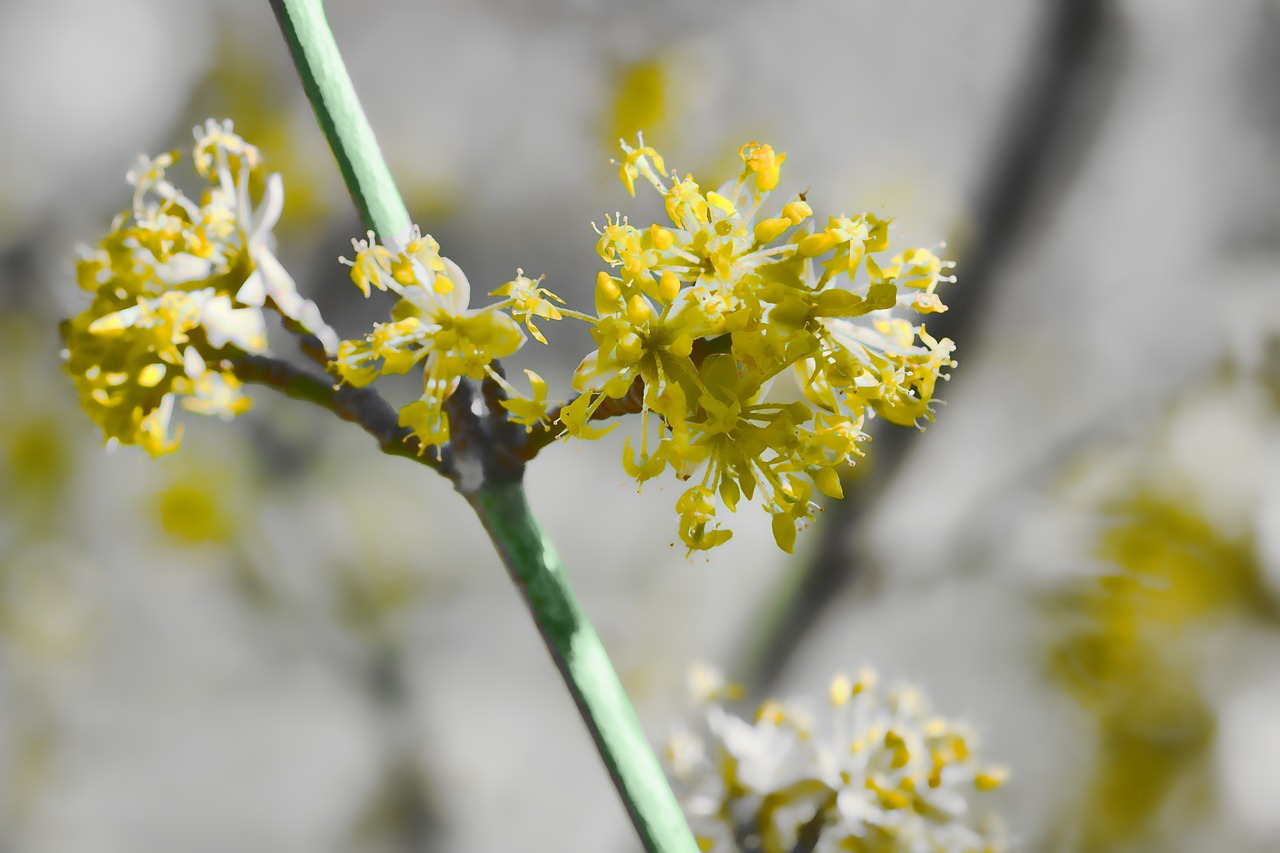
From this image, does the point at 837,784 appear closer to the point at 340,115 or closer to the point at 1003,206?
the point at 340,115

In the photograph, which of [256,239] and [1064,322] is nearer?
[256,239]

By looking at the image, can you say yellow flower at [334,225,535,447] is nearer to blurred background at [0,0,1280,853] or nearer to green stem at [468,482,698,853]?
green stem at [468,482,698,853]

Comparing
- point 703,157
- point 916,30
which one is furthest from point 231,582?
point 916,30

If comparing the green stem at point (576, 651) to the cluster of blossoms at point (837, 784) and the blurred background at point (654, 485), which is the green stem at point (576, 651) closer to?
the cluster of blossoms at point (837, 784)

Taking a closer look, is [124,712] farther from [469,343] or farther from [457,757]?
[469,343]

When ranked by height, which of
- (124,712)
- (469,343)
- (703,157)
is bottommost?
(124,712)

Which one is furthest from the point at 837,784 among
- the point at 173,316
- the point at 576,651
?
the point at 173,316

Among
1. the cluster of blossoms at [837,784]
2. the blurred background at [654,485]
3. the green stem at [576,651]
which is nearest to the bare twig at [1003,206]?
the blurred background at [654,485]
